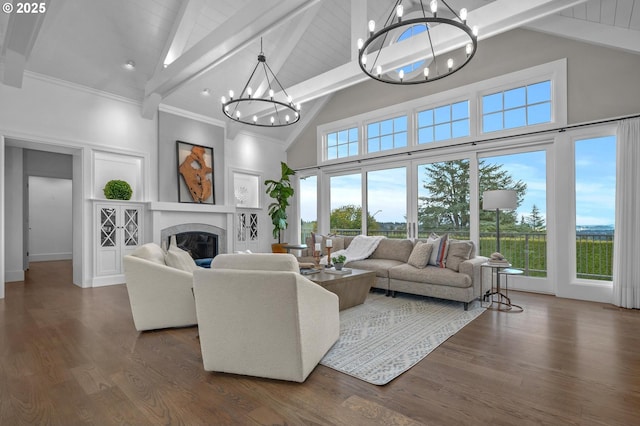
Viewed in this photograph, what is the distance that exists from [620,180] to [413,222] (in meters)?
2.96

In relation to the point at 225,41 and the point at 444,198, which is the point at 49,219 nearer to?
the point at 225,41

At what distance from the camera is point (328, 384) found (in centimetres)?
212

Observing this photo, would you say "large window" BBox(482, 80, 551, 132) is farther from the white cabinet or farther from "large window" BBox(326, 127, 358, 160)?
the white cabinet

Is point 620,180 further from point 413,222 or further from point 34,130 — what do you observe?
point 34,130

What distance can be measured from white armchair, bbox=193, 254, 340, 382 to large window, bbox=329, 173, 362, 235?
505 centimetres

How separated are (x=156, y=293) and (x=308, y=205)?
17.6 feet

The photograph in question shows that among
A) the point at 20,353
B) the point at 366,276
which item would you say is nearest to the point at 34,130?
the point at 20,353

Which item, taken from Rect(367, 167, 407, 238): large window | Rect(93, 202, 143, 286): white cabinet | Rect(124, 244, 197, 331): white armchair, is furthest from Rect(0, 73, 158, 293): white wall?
Rect(367, 167, 407, 238): large window

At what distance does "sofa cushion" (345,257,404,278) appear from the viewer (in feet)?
15.2

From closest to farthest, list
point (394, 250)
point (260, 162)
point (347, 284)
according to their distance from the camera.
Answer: point (347, 284)
point (394, 250)
point (260, 162)

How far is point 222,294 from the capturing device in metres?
2.09

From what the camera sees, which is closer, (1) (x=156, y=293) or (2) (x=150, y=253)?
(1) (x=156, y=293)

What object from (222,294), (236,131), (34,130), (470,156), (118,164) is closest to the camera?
(222,294)

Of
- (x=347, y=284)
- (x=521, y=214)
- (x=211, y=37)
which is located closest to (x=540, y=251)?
(x=521, y=214)
